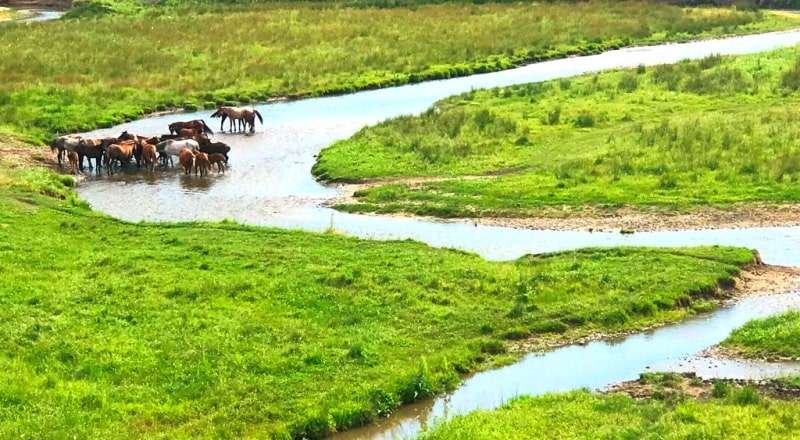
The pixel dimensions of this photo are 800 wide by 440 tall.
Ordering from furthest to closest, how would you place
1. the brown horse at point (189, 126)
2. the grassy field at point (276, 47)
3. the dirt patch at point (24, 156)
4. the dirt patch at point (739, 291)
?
the grassy field at point (276, 47)
the brown horse at point (189, 126)
the dirt patch at point (24, 156)
the dirt patch at point (739, 291)

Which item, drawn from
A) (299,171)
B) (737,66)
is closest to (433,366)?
(299,171)

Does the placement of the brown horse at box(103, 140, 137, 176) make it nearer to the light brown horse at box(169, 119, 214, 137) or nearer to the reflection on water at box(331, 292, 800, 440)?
the light brown horse at box(169, 119, 214, 137)

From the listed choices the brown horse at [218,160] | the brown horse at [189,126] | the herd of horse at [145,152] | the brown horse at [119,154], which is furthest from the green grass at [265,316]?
the brown horse at [189,126]

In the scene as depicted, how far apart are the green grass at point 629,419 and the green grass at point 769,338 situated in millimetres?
2323

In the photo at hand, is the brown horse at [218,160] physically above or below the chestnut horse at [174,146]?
below

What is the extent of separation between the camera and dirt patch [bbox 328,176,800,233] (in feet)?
83.0

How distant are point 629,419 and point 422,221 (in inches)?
523

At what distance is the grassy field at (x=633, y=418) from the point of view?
1370 centimetres

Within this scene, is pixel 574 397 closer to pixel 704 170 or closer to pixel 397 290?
pixel 397 290

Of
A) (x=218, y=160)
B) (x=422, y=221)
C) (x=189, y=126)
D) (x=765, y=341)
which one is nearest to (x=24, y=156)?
(x=189, y=126)

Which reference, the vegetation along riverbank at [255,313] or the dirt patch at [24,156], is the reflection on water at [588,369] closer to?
the vegetation along riverbank at [255,313]

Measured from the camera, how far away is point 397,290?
2000 cm

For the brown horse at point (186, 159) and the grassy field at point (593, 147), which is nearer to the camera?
the grassy field at point (593, 147)

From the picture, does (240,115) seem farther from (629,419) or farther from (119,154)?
(629,419)
